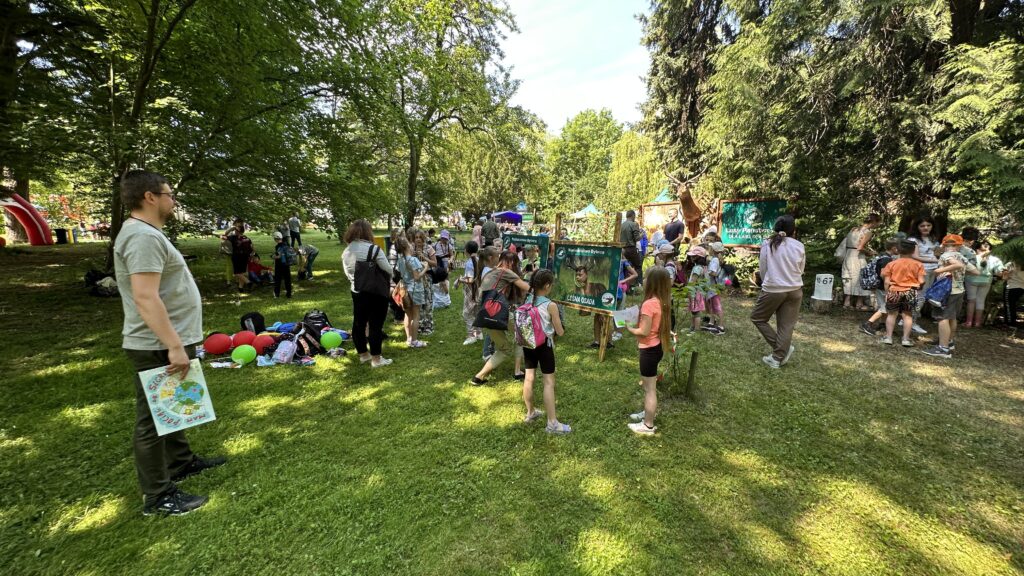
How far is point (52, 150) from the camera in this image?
6727 millimetres

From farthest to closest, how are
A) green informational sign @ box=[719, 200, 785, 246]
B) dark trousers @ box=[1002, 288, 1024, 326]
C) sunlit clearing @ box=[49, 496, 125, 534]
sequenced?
green informational sign @ box=[719, 200, 785, 246] → dark trousers @ box=[1002, 288, 1024, 326] → sunlit clearing @ box=[49, 496, 125, 534]

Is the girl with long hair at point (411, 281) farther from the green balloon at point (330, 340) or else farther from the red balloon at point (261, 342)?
the red balloon at point (261, 342)

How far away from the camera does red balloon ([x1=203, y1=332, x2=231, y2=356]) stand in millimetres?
5891

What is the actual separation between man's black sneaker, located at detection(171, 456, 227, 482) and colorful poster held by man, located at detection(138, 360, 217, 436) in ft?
2.93

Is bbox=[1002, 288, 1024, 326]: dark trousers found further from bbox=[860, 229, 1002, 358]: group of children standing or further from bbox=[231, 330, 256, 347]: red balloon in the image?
bbox=[231, 330, 256, 347]: red balloon

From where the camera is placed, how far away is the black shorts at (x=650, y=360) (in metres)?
3.64

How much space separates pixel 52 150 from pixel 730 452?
11.4m

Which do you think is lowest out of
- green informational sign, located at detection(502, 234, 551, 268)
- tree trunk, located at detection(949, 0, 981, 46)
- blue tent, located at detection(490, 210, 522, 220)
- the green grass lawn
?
the green grass lawn

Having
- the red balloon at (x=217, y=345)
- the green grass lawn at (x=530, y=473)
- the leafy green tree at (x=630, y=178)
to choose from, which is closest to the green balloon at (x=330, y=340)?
the green grass lawn at (x=530, y=473)

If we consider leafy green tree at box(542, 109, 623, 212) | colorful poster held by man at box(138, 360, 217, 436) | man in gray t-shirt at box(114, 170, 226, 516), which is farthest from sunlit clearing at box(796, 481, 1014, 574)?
leafy green tree at box(542, 109, 623, 212)

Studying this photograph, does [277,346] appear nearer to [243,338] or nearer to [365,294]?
[243,338]

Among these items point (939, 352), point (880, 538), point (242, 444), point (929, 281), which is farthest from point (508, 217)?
point (880, 538)

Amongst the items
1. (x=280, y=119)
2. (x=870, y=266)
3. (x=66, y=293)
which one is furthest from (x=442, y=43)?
(x=870, y=266)

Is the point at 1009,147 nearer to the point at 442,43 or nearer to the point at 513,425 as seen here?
the point at 513,425
